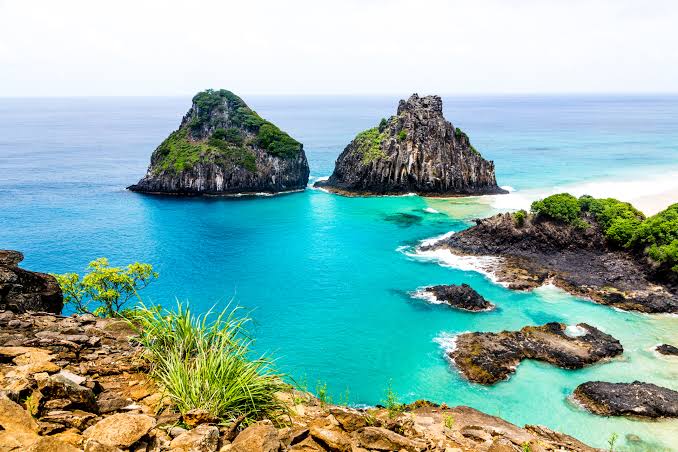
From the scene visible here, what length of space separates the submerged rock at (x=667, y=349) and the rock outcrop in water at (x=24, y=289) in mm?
46444

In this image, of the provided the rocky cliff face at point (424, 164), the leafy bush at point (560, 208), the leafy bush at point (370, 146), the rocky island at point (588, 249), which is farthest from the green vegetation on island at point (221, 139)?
the leafy bush at point (560, 208)

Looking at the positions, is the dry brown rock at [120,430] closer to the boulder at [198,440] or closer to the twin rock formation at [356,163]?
the boulder at [198,440]

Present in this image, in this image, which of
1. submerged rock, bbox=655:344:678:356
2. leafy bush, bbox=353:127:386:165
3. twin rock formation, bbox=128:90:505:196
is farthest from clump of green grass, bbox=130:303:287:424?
leafy bush, bbox=353:127:386:165

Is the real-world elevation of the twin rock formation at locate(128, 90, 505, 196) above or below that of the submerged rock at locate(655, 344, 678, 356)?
above

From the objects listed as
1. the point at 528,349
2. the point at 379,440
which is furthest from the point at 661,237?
the point at 379,440

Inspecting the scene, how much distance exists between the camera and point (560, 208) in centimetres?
6669

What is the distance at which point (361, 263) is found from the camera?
65750mm

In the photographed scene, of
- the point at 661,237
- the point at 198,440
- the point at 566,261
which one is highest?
the point at 198,440

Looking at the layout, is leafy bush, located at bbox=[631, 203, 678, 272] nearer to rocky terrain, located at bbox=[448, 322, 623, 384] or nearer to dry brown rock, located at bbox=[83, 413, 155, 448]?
rocky terrain, located at bbox=[448, 322, 623, 384]

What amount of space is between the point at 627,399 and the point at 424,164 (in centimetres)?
7982

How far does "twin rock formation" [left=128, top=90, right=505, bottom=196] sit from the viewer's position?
109 meters

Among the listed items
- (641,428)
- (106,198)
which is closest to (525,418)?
(641,428)

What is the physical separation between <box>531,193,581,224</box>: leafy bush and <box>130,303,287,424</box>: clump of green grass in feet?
205

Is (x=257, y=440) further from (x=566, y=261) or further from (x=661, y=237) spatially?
(x=661, y=237)
